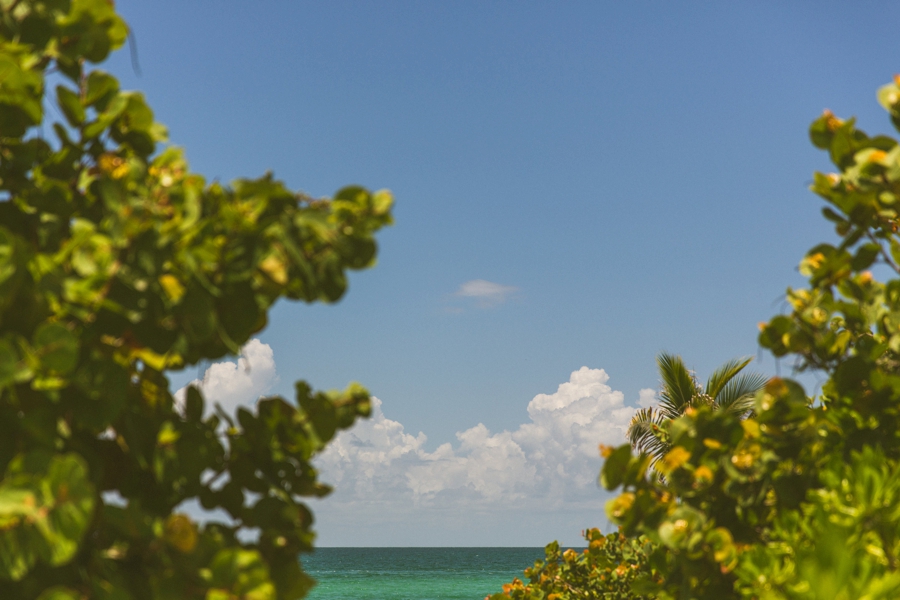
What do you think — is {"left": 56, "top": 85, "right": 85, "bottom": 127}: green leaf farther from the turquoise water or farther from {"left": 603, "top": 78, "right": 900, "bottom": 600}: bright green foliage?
the turquoise water

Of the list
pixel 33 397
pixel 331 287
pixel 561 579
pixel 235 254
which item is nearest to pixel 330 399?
pixel 331 287

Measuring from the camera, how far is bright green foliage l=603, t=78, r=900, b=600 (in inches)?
101

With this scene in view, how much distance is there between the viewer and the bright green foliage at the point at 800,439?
2.56 metres

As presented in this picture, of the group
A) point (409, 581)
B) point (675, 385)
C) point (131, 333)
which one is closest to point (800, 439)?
point (131, 333)

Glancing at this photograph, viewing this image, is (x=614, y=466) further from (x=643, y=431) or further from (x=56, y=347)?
(x=643, y=431)

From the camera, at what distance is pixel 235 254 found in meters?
→ 2.00

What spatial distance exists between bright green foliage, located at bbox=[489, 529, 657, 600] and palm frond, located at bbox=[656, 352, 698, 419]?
622 centimetres

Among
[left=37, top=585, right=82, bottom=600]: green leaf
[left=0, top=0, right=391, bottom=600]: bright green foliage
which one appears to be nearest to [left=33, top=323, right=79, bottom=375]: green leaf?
[left=0, top=0, right=391, bottom=600]: bright green foliage

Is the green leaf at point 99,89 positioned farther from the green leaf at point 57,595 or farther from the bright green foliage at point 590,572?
the bright green foliage at point 590,572

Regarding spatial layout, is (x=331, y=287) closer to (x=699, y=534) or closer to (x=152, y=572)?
(x=152, y=572)

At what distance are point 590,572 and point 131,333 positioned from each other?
6729 millimetres

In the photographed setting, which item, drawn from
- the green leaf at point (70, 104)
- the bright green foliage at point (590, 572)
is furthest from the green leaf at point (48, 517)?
the bright green foliage at point (590, 572)

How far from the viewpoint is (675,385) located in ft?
45.1

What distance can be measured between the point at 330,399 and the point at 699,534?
148cm
